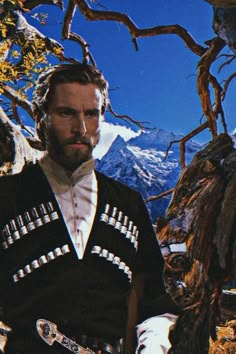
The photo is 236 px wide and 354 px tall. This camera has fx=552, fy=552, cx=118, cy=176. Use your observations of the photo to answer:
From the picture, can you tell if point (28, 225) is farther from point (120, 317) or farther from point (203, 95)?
point (203, 95)

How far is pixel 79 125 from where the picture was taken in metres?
→ 0.95

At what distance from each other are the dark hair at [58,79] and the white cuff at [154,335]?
0.40 m

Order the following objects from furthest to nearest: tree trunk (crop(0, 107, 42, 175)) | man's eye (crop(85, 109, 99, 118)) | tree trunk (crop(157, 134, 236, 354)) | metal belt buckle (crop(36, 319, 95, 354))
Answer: tree trunk (crop(0, 107, 42, 175)) → tree trunk (crop(157, 134, 236, 354)) → man's eye (crop(85, 109, 99, 118)) → metal belt buckle (crop(36, 319, 95, 354))

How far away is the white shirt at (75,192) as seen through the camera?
98cm

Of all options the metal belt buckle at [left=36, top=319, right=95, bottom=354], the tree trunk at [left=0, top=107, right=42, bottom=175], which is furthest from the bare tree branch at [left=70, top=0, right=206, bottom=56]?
the metal belt buckle at [left=36, top=319, right=95, bottom=354]

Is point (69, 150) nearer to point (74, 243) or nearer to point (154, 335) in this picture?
point (74, 243)

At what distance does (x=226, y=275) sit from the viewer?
1682mm

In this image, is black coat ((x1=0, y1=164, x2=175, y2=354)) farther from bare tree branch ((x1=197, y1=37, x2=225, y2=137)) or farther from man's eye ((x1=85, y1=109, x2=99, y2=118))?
bare tree branch ((x1=197, y1=37, x2=225, y2=137))

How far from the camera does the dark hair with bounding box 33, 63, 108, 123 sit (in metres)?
0.97

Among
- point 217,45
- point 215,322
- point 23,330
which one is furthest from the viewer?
point 217,45

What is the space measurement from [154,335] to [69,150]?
1.15ft

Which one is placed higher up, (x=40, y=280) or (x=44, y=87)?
(x=44, y=87)

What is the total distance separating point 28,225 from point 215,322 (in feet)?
3.35

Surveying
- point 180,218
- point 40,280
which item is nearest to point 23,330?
point 40,280
